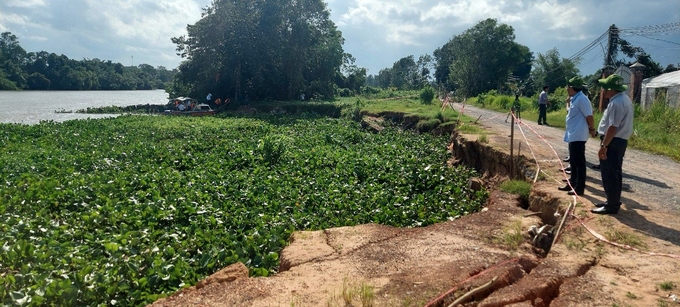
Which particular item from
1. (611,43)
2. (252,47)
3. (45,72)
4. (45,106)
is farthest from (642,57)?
(45,72)

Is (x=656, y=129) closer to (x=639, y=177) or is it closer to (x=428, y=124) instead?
(x=639, y=177)

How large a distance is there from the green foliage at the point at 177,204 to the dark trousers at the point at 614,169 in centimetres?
239

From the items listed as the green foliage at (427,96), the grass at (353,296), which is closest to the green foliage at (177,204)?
the grass at (353,296)

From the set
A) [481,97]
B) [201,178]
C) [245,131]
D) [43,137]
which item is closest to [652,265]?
[201,178]

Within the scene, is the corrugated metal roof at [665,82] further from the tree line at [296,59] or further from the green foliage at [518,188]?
the green foliage at [518,188]

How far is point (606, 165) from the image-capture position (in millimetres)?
5234

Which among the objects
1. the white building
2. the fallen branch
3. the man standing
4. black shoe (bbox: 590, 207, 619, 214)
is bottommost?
the fallen branch

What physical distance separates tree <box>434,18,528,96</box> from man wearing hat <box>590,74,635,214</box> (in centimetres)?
3753

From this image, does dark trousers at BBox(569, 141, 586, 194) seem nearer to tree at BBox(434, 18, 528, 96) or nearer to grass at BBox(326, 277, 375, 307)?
grass at BBox(326, 277, 375, 307)

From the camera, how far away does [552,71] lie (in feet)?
142

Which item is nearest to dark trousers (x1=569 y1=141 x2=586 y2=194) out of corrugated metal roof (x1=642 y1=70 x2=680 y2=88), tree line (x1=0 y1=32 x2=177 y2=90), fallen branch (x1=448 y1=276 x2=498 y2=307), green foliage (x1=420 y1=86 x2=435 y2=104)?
fallen branch (x1=448 y1=276 x2=498 y2=307)

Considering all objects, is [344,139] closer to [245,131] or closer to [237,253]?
[245,131]

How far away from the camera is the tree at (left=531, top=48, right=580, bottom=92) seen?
139 feet

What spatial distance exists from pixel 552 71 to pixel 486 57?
22.7ft
